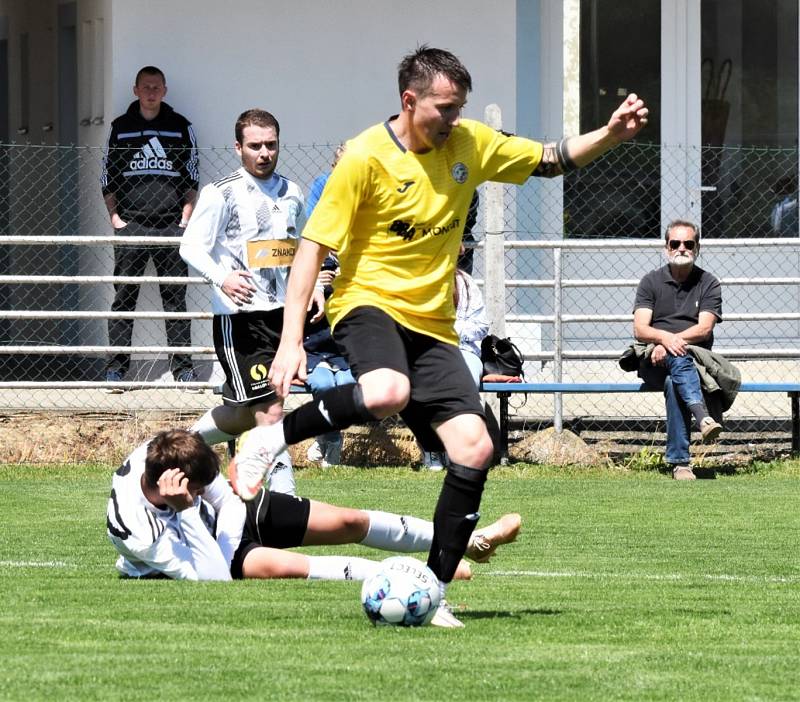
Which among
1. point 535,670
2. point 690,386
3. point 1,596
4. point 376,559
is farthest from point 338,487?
point 535,670

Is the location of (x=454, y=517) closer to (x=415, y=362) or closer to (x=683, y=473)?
(x=415, y=362)

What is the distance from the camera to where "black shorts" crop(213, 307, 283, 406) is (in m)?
9.23

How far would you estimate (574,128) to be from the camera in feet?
44.9

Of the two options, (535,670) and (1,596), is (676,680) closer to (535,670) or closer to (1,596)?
(535,670)

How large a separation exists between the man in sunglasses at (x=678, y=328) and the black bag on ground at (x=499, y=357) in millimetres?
909

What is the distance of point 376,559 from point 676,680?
3.41 metres

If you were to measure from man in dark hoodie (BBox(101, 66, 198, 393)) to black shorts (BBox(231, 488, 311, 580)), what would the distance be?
6.38m

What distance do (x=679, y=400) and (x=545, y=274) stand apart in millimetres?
2556

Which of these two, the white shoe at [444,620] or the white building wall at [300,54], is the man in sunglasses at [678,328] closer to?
the white building wall at [300,54]

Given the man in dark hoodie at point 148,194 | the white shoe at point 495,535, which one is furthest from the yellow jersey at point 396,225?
the man in dark hoodie at point 148,194

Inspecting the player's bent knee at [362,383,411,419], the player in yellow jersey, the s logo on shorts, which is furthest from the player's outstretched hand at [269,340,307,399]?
the s logo on shorts

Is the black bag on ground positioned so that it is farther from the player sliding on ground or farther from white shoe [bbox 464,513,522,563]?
white shoe [bbox 464,513,522,563]

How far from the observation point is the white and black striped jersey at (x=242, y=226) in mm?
9383

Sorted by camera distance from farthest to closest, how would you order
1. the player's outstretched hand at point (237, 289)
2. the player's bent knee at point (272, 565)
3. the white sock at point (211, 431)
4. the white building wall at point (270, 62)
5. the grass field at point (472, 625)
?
1. the white building wall at point (270, 62)
2. the white sock at point (211, 431)
3. the player's outstretched hand at point (237, 289)
4. the player's bent knee at point (272, 565)
5. the grass field at point (472, 625)
